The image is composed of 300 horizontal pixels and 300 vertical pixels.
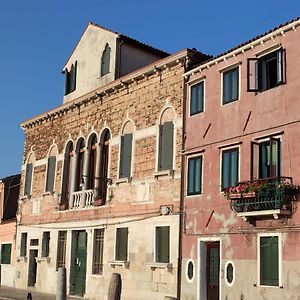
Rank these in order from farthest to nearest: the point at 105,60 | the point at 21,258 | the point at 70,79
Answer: the point at 21,258 → the point at 70,79 → the point at 105,60

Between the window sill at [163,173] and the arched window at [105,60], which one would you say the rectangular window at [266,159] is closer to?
the window sill at [163,173]

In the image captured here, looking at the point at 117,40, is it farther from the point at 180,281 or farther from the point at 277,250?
the point at 277,250

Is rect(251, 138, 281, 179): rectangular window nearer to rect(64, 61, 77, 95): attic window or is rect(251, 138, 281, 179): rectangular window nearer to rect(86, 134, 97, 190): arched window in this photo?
rect(86, 134, 97, 190): arched window

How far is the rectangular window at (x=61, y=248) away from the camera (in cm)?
2523

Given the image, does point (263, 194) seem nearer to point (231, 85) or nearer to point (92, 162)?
point (231, 85)

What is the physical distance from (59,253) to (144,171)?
283 inches

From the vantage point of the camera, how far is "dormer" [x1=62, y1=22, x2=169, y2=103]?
24344 mm

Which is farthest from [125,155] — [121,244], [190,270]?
[190,270]

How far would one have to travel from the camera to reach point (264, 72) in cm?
1645

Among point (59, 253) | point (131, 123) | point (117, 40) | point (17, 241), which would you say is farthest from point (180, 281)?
point (17, 241)

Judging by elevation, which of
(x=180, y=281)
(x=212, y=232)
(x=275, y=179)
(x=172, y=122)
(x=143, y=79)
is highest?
(x=143, y=79)

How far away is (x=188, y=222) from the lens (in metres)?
18.5

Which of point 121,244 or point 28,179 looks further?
point 28,179

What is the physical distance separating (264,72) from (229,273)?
590cm
